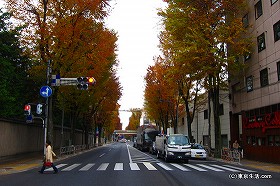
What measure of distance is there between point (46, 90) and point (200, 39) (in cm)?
1259

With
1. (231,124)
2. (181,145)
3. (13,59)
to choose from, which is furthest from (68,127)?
(181,145)

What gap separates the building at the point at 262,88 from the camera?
21.8m

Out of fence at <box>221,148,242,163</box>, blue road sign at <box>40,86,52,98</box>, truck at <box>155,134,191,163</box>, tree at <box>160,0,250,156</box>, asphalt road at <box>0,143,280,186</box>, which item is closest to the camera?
asphalt road at <box>0,143,280,186</box>

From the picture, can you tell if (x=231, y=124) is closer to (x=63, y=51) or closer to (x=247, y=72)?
(x=247, y=72)

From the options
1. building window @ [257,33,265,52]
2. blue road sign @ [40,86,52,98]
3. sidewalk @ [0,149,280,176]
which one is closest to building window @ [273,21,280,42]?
building window @ [257,33,265,52]

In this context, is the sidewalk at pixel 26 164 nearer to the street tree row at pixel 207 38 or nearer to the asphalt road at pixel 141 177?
the asphalt road at pixel 141 177

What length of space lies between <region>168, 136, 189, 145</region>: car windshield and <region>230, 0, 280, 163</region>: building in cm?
659

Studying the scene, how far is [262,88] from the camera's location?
24.0 m

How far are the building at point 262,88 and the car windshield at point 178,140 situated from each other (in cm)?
659

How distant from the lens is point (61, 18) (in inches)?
865

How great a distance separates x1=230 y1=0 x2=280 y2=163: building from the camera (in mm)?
21828

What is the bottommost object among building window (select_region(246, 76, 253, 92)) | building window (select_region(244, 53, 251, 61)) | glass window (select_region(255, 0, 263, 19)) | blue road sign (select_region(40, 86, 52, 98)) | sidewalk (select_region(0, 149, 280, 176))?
sidewalk (select_region(0, 149, 280, 176))

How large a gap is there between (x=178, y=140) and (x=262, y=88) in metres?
8.47

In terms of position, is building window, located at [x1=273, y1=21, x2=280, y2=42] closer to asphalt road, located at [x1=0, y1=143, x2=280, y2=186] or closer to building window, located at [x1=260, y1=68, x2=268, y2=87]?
building window, located at [x1=260, y1=68, x2=268, y2=87]
